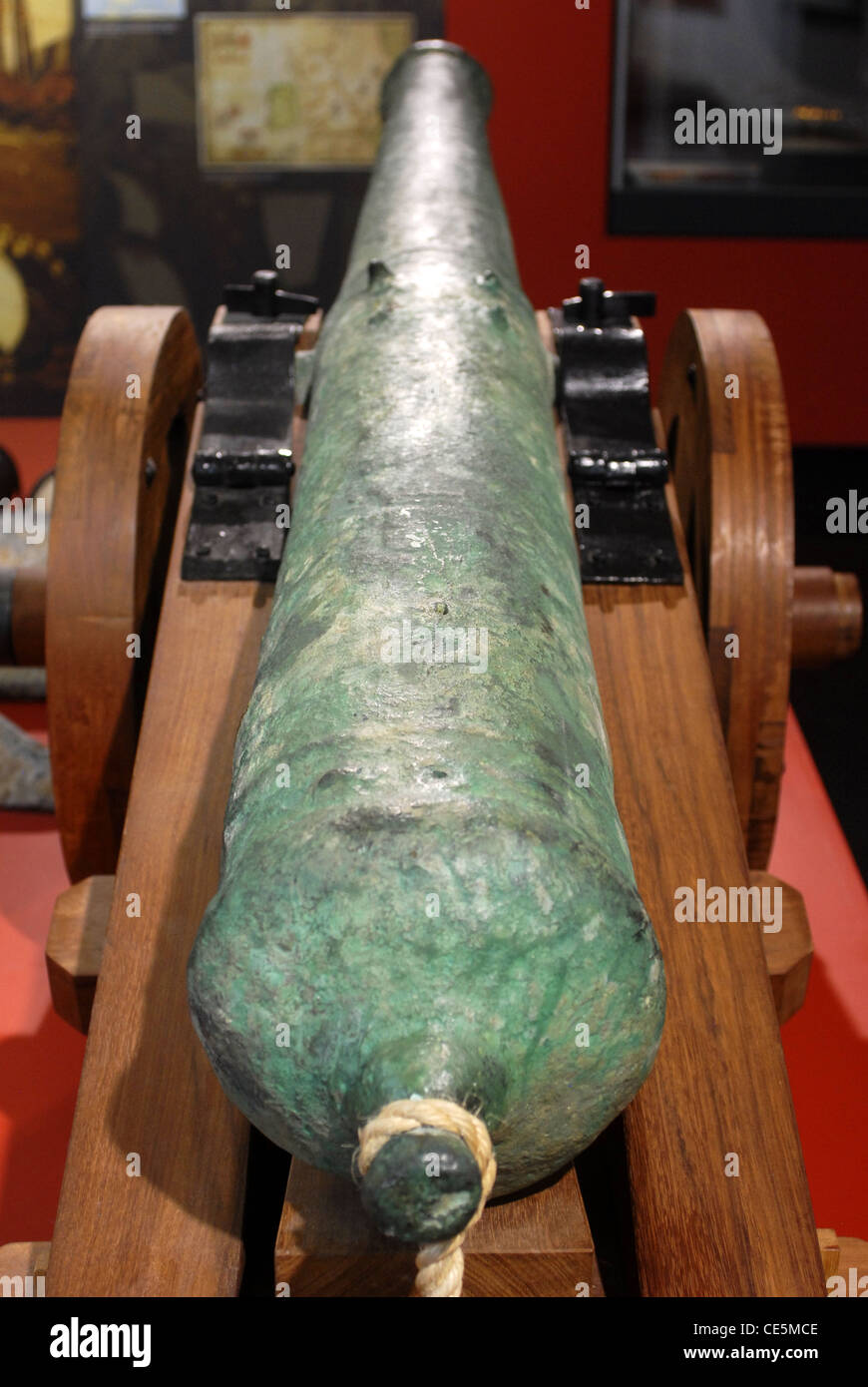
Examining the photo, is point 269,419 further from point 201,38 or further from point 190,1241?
point 201,38

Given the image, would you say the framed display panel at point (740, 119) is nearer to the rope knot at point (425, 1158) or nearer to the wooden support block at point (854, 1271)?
the wooden support block at point (854, 1271)

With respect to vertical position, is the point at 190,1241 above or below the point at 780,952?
below

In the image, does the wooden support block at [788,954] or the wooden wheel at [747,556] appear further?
the wooden wheel at [747,556]

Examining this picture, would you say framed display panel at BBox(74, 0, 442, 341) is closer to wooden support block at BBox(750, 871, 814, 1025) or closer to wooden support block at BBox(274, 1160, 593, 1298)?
wooden support block at BBox(750, 871, 814, 1025)

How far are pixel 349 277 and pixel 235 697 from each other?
0.57 meters

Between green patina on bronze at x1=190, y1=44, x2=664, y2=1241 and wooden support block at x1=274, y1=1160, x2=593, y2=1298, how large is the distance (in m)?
0.11

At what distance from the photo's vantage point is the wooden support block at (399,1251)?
104 centimetres

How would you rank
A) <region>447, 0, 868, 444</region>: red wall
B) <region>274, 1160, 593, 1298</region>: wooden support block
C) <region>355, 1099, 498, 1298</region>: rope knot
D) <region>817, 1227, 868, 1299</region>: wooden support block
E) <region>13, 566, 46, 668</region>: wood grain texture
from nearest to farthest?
<region>355, 1099, 498, 1298</region>: rope knot, <region>274, 1160, 593, 1298</region>: wooden support block, <region>817, 1227, 868, 1299</region>: wooden support block, <region>13, 566, 46, 668</region>: wood grain texture, <region>447, 0, 868, 444</region>: red wall

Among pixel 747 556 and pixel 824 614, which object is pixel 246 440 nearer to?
pixel 747 556

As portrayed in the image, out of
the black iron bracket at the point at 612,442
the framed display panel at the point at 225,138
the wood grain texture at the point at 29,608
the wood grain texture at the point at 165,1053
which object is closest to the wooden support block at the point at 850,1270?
the wood grain texture at the point at 165,1053

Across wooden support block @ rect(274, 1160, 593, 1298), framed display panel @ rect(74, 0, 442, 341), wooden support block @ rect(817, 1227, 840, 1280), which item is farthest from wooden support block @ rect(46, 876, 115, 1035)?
framed display panel @ rect(74, 0, 442, 341)

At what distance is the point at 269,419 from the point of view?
1.91 m

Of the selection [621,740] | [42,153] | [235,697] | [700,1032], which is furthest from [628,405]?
[42,153]

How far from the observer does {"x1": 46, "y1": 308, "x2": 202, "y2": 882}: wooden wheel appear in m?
1.77
